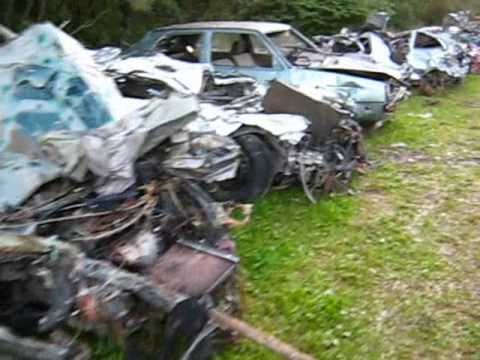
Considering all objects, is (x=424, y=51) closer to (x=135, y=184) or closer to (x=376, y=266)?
(x=376, y=266)

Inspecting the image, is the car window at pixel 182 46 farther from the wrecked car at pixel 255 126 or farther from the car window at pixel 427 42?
the car window at pixel 427 42

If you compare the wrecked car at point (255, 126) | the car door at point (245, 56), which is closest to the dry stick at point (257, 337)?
the wrecked car at point (255, 126)

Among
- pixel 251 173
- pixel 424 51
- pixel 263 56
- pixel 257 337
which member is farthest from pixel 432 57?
pixel 257 337

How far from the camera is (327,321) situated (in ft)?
14.1

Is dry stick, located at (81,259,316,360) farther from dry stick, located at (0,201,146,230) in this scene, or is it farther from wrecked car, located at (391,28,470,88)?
wrecked car, located at (391,28,470,88)

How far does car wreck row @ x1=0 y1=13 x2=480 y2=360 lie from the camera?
344 cm

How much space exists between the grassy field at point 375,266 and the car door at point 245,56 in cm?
179

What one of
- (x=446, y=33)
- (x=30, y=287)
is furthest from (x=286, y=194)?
(x=446, y=33)

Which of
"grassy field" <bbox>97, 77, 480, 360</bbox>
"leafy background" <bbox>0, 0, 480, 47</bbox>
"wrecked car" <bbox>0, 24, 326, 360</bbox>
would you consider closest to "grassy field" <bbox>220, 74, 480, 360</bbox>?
"grassy field" <bbox>97, 77, 480, 360</bbox>

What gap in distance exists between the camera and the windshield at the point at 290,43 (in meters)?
8.87

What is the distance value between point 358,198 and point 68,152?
3.43 meters

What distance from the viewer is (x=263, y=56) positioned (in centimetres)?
857

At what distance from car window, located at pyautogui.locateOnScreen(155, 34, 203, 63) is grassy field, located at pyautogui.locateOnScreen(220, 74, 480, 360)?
2849mm

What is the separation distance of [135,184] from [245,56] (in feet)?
16.3
